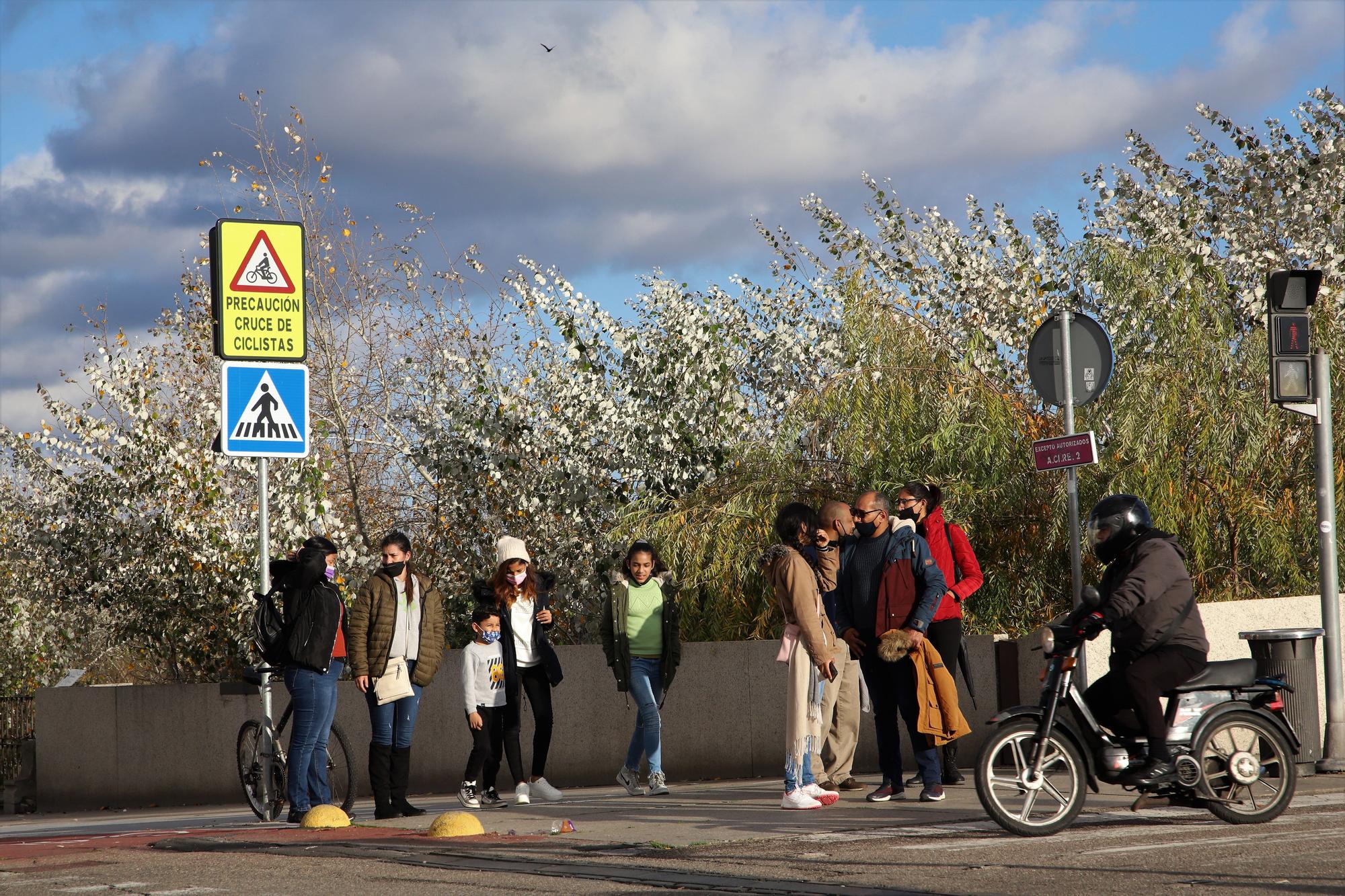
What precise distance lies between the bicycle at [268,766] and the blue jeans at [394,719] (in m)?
0.45

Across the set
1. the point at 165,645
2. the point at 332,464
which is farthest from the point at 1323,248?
the point at 165,645

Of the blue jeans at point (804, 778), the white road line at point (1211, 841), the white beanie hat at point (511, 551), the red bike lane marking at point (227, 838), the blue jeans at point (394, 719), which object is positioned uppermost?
the white beanie hat at point (511, 551)

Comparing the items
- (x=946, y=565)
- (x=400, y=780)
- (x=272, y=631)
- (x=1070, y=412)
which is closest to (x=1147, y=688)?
(x=946, y=565)

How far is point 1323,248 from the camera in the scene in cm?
2159

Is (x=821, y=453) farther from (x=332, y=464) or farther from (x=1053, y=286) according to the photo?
(x=332, y=464)

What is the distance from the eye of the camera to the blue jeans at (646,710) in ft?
36.5

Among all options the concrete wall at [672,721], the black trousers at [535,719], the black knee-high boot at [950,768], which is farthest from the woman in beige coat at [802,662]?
the concrete wall at [672,721]

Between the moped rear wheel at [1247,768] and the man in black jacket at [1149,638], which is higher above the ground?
the man in black jacket at [1149,638]

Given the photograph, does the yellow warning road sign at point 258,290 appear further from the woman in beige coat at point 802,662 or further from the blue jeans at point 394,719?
the woman in beige coat at point 802,662

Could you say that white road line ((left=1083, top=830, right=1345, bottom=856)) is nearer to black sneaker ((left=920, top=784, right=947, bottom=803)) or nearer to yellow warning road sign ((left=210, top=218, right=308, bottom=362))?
black sneaker ((left=920, top=784, right=947, bottom=803))

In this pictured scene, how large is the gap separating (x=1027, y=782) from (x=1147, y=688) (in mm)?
800

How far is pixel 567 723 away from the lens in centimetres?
1352

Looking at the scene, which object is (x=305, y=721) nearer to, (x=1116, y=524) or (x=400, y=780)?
(x=400, y=780)

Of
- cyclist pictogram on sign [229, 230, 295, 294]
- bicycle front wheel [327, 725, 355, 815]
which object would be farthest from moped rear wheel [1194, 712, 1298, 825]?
cyclist pictogram on sign [229, 230, 295, 294]
